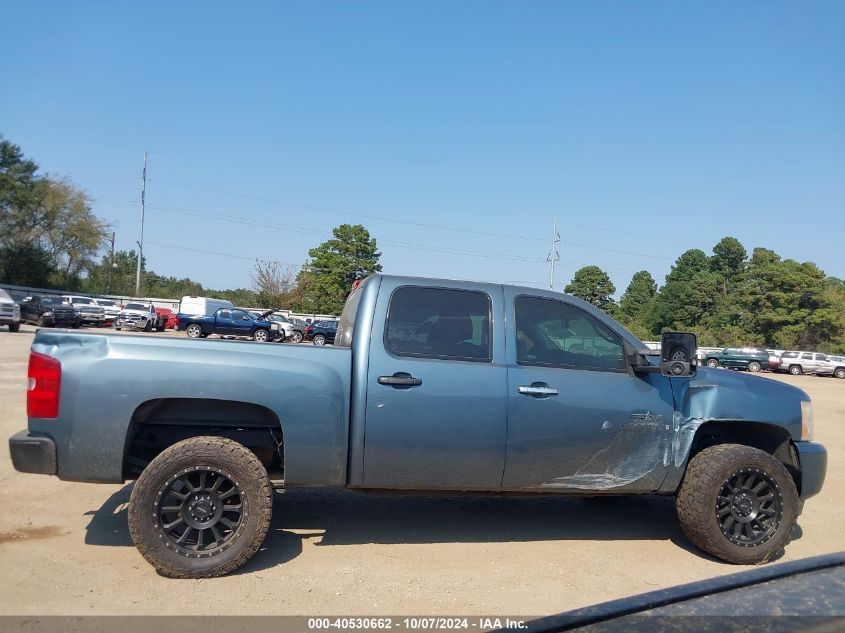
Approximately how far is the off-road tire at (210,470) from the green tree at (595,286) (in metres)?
50.1

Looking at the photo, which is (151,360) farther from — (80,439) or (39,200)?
(39,200)

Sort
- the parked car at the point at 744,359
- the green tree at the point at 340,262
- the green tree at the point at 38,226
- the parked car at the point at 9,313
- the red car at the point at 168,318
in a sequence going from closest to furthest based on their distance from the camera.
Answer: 1. the parked car at the point at 9,313
2. the red car at the point at 168,318
3. the parked car at the point at 744,359
4. the green tree at the point at 38,226
5. the green tree at the point at 340,262

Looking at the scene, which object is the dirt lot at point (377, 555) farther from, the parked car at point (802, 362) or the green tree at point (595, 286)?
the green tree at point (595, 286)

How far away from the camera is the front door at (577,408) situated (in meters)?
4.49

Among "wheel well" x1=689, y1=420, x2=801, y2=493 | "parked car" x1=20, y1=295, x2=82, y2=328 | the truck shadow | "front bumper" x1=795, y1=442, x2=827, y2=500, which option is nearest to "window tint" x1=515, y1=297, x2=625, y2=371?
"wheel well" x1=689, y1=420, x2=801, y2=493

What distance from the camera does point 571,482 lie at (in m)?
4.59

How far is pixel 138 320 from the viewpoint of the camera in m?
35.6

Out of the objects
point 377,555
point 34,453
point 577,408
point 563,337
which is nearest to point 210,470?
point 34,453

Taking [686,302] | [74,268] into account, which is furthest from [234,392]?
[686,302]

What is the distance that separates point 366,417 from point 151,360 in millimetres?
1407

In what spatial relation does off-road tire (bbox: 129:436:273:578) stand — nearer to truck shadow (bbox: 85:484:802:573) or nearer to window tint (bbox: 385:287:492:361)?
truck shadow (bbox: 85:484:802:573)

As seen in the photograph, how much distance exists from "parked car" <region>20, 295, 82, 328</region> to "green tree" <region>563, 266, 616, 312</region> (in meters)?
35.5

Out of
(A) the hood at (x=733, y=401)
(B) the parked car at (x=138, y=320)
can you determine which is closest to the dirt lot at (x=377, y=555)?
(A) the hood at (x=733, y=401)

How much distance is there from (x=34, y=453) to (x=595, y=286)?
53.3 metres
